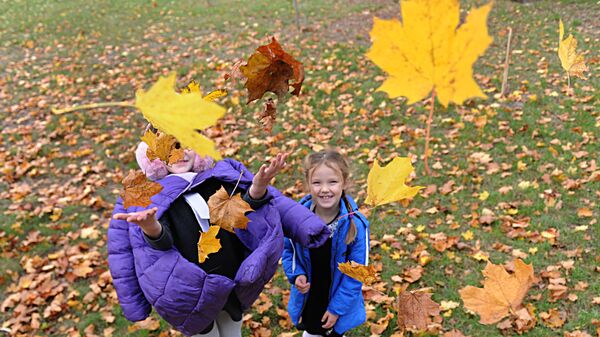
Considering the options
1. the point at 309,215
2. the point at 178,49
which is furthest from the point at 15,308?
the point at 178,49

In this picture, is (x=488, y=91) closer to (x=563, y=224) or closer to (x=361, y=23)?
(x=563, y=224)

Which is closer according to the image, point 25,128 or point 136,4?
point 25,128

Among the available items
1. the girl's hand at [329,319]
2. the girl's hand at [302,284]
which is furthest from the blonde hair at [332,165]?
the girl's hand at [329,319]

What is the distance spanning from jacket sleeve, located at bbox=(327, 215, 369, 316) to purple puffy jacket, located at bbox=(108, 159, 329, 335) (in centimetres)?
23

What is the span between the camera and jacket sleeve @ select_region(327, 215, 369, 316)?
7.55 feet

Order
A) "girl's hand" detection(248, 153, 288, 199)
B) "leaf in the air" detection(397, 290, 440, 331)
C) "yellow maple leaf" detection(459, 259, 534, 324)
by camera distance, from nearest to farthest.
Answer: "yellow maple leaf" detection(459, 259, 534, 324)
"leaf in the air" detection(397, 290, 440, 331)
"girl's hand" detection(248, 153, 288, 199)

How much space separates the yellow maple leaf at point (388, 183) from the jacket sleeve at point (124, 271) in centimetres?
136

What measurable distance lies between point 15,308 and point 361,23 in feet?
26.6

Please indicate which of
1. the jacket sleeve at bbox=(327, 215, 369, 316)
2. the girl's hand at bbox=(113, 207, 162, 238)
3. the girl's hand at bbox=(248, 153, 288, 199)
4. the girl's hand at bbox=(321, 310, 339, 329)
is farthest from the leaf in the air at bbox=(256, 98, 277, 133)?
the girl's hand at bbox=(321, 310, 339, 329)

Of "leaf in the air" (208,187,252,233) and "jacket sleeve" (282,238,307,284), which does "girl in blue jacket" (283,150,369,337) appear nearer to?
"jacket sleeve" (282,238,307,284)

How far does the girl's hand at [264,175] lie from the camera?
1.57 m

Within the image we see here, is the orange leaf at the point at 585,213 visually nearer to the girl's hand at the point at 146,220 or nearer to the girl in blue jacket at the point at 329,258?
the girl in blue jacket at the point at 329,258

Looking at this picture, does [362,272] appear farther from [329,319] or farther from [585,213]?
[585,213]

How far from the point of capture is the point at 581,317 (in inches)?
114
